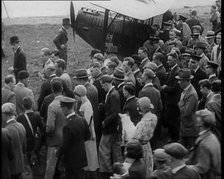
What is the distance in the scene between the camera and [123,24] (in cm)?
1430

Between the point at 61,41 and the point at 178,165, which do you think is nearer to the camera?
the point at 178,165

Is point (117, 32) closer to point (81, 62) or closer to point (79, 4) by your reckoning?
point (81, 62)

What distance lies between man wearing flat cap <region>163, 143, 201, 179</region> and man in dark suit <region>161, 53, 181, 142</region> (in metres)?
3.90

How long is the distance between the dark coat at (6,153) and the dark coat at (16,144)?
99 millimetres

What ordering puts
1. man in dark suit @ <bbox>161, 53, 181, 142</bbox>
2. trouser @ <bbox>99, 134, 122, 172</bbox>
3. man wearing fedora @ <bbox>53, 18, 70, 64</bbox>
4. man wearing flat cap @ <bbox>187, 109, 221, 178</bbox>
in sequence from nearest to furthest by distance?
1. man wearing flat cap @ <bbox>187, 109, 221, 178</bbox>
2. trouser @ <bbox>99, 134, 122, 172</bbox>
3. man in dark suit @ <bbox>161, 53, 181, 142</bbox>
4. man wearing fedora @ <bbox>53, 18, 70, 64</bbox>

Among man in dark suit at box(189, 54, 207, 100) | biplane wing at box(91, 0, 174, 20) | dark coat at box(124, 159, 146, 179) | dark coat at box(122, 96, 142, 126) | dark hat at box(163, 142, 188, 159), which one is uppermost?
biplane wing at box(91, 0, 174, 20)

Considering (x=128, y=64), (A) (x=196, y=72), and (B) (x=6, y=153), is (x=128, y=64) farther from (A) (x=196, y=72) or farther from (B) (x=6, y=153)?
(B) (x=6, y=153)

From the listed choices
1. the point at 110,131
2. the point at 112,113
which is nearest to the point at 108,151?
the point at 110,131

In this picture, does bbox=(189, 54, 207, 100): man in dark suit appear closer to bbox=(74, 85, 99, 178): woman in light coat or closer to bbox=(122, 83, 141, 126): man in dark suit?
bbox=(122, 83, 141, 126): man in dark suit

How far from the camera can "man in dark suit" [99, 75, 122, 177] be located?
752cm

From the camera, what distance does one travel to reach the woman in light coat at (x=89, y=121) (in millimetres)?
7383

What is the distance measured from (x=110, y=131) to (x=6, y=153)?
2.27m

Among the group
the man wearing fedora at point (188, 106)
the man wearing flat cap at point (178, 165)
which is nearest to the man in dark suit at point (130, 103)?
the man wearing fedora at point (188, 106)

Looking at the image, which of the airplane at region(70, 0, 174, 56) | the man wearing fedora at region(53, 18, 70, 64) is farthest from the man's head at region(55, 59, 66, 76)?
the airplane at region(70, 0, 174, 56)
